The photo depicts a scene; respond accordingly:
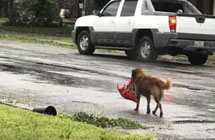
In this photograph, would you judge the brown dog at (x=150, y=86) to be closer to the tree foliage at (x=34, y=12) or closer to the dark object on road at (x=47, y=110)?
the dark object on road at (x=47, y=110)

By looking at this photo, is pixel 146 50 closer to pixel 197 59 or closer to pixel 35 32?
pixel 197 59

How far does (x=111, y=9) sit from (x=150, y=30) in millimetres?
2329

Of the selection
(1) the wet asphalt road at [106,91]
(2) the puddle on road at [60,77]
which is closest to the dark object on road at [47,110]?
(1) the wet asphalt road at [106,91]

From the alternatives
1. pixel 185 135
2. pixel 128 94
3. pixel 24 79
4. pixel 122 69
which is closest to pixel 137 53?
pixel 122 69

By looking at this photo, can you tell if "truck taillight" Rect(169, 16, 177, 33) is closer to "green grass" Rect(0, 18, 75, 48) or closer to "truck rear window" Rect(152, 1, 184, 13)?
"truck rear window" Rect(152, 1, 184, 13)

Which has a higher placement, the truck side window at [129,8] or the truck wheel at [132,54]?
the truck side window at [129,8]

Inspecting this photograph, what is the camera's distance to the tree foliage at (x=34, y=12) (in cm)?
3369

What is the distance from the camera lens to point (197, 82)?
40.1 ft

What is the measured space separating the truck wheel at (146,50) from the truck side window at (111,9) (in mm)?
1800

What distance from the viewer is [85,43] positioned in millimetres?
19188

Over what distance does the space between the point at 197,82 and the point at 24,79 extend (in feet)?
12.4

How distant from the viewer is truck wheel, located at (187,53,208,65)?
57.7 feet

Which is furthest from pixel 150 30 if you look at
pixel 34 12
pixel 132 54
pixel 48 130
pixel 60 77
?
pixel 34 12

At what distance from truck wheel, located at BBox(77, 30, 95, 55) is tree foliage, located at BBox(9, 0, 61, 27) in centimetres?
1456
